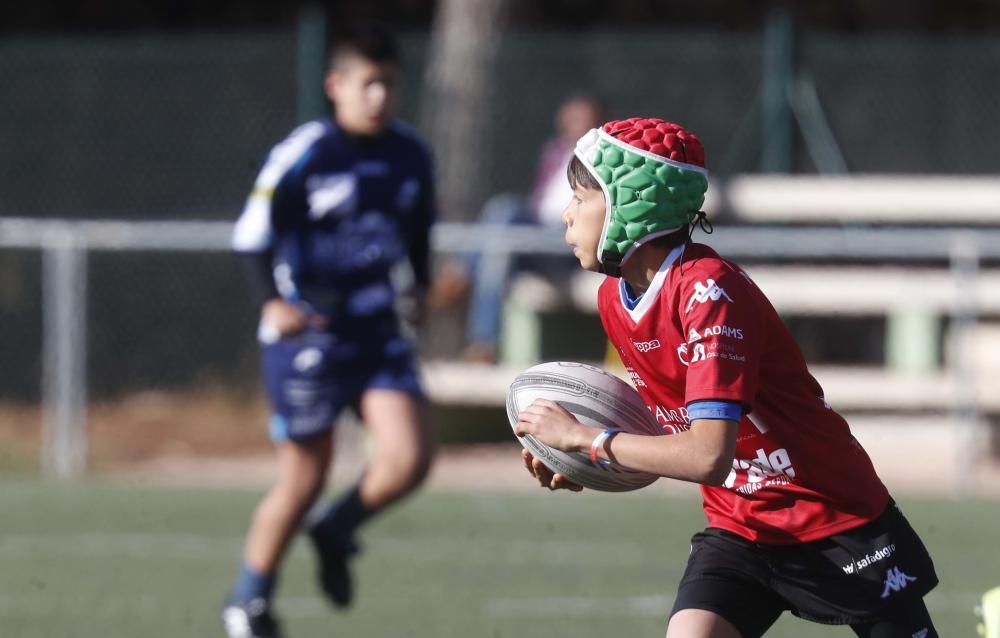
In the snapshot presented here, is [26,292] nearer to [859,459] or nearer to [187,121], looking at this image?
[187,121]

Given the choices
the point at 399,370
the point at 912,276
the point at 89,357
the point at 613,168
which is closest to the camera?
the point at 613,168

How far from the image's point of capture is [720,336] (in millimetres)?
3934

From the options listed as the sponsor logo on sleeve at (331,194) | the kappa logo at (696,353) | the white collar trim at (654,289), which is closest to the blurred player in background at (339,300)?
the sponsor logo on sleeve at (331,194)

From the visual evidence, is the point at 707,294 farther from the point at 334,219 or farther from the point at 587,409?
the point at 334,219

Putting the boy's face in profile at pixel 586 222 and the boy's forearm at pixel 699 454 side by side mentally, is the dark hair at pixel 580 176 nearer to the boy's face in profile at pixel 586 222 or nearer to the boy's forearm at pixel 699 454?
the boy's face in profile at pixel 586 222

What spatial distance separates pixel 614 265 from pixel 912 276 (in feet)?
29.0

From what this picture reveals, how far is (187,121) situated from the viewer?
16.0m

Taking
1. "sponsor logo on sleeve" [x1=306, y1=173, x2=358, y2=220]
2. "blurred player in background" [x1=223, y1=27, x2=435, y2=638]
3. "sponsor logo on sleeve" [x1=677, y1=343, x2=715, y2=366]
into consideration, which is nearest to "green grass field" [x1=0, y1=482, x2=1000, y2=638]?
"blurred player in background" [x1=223, y1=27, x2=435, y2=638]

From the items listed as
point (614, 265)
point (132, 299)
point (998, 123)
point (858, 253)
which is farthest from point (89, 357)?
point (614, 265)

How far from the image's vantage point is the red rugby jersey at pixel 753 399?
3992 millimetres

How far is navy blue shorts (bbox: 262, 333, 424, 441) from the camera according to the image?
692cm

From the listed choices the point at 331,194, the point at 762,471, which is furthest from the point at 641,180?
the point at 331,194

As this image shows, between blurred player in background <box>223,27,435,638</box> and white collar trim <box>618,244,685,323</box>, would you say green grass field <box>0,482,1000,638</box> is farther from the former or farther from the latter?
white collar trim <box>618,244,685,323</box>

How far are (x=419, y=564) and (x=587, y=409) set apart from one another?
452 cm
